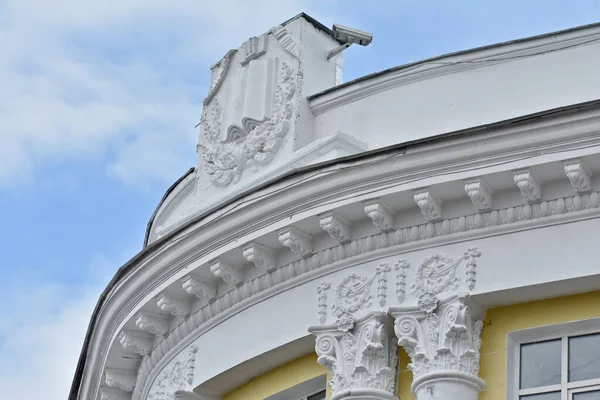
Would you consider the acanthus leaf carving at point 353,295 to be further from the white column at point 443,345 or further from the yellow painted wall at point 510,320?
the yellow painted wall at point 510,320

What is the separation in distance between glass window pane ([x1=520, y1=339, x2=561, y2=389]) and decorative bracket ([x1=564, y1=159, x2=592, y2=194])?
56.4 inches

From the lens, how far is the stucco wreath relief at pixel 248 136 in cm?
1744

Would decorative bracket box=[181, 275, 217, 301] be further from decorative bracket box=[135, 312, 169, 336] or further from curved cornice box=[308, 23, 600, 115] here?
curved cornice box=[308, 23, 600, 115]

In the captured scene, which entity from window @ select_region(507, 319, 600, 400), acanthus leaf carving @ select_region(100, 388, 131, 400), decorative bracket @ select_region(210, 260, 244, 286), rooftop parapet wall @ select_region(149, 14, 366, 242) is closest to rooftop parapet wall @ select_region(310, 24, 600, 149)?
rooftop parapet wall @ select_region(149, 14, 366, 242)

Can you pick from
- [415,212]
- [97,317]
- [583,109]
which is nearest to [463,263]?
[415,212]

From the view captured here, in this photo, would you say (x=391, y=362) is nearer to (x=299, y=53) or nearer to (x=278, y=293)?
(x=278, y=293)

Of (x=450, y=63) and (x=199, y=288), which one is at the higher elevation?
(x=450, y=63)

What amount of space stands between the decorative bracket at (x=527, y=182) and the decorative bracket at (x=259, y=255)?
9.59ft

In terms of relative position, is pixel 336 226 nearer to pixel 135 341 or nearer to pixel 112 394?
pixel 135 341

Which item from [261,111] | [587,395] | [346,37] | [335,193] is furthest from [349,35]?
[587,395]

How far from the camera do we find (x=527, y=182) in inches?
587

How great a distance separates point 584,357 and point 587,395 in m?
0.39

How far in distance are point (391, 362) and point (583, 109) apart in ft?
10.2

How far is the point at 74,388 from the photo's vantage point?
62.7ft
